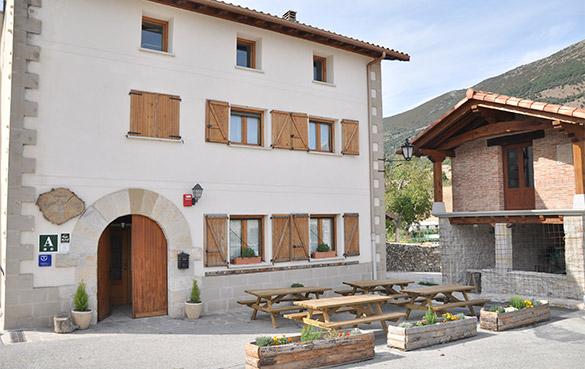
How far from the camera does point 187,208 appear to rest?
1143 cm

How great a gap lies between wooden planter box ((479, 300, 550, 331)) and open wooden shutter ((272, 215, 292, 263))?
4.87m

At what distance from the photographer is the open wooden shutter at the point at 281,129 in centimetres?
1288

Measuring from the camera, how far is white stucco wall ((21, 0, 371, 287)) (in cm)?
1010

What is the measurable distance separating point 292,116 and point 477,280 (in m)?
7.12

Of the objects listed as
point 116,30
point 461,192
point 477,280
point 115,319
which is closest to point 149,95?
point 116,30

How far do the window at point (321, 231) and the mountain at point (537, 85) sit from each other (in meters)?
45.0

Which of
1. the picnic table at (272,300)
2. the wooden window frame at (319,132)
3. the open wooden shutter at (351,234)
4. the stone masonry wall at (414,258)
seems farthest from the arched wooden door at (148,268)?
the stone masonry wall at (414,258)

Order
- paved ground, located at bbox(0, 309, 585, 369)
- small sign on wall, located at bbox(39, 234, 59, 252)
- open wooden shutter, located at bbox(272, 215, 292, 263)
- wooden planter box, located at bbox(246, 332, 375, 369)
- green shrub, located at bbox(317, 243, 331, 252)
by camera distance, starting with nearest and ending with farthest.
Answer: wooden planter box, located at bbox(246, 332, 375, 369) → paved ground, located at bbox(0, 309, 585, 369) → small sign on wall, located at bbox(39, 234, 59, 252) → open wooden shutter, located at bbox(272, 215, 292, 263) → green shrub, located at bbox(317, 243, 331, 252)

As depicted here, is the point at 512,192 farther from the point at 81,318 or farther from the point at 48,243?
the point at 48,243

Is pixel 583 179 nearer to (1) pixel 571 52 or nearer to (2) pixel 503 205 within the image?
(2) pixel 503 205

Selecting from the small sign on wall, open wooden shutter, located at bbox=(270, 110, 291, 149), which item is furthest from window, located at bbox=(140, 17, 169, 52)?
the small sign on wall

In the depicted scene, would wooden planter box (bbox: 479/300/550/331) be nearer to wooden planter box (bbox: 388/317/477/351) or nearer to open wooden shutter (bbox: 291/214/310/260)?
wooden planter box (bbox: 388/317/477/351)

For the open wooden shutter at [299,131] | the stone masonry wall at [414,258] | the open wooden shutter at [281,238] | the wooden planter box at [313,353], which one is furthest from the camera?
the stone masonry wall at [414,258]

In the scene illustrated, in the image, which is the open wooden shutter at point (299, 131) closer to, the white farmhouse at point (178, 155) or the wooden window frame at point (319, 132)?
the white farmhouse at point (178, 155)
